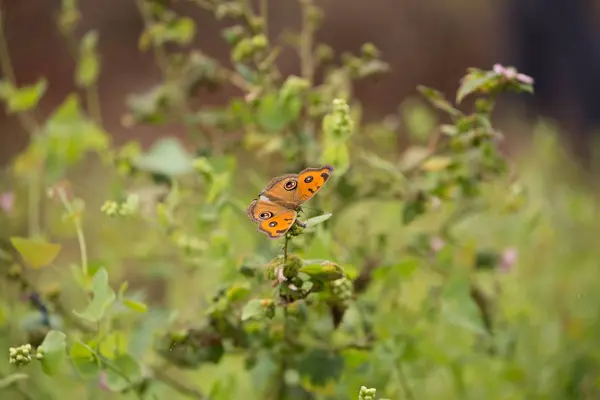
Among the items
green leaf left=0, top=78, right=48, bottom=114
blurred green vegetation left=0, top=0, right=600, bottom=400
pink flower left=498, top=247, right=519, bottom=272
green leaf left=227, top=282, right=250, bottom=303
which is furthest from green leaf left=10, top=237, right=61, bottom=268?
pink flower left=498, top=247, right=519, bottom=272

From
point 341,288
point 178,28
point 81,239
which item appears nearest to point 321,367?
point 341,288

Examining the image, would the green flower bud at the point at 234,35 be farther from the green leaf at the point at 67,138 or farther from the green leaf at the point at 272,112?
the green leaf at the point at 67,138

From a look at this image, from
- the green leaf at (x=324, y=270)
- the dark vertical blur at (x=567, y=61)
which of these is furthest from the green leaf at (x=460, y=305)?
the dark vertical blur at (x=567, y=61)

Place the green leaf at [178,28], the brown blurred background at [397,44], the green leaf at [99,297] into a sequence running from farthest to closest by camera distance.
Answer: the brown blurred background at [397,44] < the green leaf at [178,28] < the green leaf at [99,297]

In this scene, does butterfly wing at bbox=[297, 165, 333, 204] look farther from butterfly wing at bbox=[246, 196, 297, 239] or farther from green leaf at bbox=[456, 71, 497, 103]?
green leaf at bbox=[456, 71, 497, 103]

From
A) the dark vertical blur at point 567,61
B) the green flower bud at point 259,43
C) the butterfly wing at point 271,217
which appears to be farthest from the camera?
the dark vertical blur at point 567,61

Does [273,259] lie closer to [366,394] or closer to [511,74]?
[366,394]
